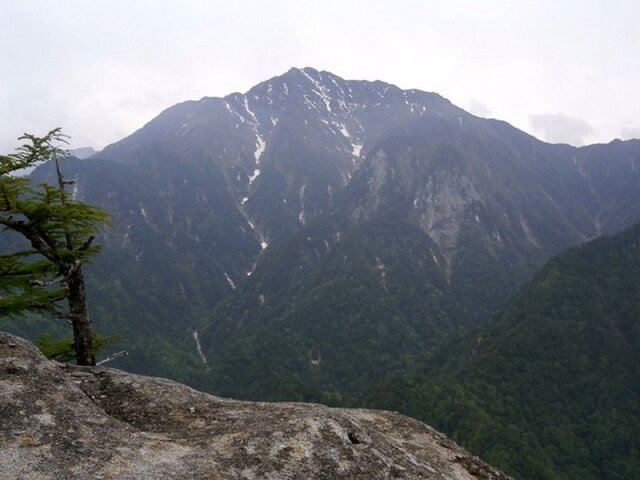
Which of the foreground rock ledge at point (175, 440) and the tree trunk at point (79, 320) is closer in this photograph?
the foreground rock ledge at point (175, 440)

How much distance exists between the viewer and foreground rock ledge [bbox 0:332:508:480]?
9836mm

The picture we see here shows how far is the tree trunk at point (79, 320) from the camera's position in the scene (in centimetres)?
2028

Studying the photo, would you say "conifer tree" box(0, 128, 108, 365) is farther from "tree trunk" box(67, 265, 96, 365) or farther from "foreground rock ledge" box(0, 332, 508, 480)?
"foreground rock ledge" box(0, 332, 508, 480)

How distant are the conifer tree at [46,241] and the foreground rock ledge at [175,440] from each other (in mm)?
5188

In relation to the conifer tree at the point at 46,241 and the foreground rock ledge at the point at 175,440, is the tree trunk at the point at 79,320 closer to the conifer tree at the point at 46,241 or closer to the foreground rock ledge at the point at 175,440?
the conifer tree at the point at 46,241

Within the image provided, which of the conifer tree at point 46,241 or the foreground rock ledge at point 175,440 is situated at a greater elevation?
the conifer tree at point 46,241

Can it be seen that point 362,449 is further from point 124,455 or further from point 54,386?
point 54,386

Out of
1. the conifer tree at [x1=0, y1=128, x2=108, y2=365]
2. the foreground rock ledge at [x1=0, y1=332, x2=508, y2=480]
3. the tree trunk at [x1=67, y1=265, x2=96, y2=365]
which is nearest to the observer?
the foreground rock ledge at [x1=0, y1=332, x2=508, y2=480]

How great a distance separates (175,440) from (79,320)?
11.0m

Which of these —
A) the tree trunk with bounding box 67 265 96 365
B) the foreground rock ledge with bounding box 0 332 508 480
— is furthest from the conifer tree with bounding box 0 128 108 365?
the foreground rock ledge with bounding box 0 332 508 480

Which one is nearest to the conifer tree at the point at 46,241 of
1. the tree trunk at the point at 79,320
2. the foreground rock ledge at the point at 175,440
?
the tree trunk at the point at 79,320

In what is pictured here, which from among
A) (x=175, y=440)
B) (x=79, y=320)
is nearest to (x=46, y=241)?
(x=79, y=320)

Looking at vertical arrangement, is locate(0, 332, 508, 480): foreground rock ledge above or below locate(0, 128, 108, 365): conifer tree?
below

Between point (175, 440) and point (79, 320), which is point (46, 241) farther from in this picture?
point (175, 440)
